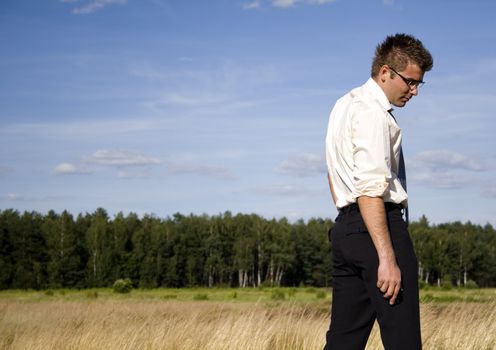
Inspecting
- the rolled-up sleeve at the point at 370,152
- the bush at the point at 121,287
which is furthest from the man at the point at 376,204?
the bush at the point at 121,287

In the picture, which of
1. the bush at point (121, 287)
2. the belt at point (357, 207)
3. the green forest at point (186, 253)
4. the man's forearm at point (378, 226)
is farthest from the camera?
the green forest at point (186, 253)

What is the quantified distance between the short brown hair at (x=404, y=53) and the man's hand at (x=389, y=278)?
1019 millimetres

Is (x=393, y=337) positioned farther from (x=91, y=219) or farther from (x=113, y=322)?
(x=91, y=219)

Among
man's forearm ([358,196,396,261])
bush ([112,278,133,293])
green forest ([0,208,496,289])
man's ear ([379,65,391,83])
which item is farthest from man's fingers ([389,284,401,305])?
green forest ([0,208,496,289])

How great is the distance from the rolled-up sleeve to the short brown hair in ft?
0.95

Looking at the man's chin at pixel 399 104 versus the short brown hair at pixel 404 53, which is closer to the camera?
the short brown hair at pixel 404 53

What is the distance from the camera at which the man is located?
11.3 ft

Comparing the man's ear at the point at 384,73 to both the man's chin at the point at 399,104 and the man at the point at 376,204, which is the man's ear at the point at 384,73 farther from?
the man's chin at the point at 399,104

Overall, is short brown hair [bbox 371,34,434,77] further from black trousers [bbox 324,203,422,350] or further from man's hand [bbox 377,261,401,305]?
man's hand [bbox 377,261,401,305]

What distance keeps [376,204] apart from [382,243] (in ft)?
0.62

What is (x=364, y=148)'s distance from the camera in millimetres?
3500

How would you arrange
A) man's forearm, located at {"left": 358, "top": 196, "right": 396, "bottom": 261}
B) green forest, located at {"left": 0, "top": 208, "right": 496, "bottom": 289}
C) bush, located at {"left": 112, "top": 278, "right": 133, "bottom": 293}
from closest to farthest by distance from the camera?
man's forearm, located at {"left": 358, "top": 196, "right": 396, "bottom": 261}, bush, located at {"left": 112, "top": 278, "right": 133, "bottom": 293}, green forest, located at {"left": 0, "top": 208, "right": 496, "bottom": 289}

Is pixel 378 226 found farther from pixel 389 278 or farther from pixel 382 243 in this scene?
pixel 389 278

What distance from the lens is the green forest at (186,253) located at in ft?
268
